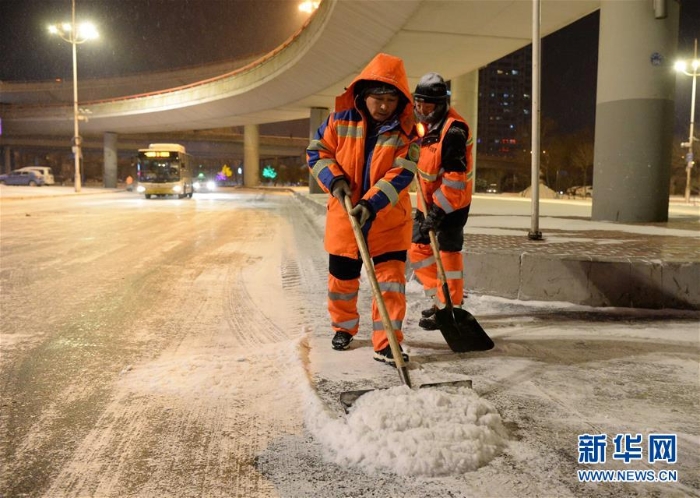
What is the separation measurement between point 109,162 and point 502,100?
140 metres

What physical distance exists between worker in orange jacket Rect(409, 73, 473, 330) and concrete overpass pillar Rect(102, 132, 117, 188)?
54051 millimetres

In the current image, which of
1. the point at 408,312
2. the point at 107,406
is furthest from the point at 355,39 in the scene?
the point at 107,406

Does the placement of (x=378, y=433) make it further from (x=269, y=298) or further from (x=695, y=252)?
(x=695, y=252)

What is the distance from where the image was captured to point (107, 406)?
3010 millimetres

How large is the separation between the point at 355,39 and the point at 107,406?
62.6ft

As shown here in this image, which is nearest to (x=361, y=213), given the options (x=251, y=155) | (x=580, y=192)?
(x=580, y=192)

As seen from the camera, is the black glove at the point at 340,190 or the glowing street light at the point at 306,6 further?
the glowing street light at the point at 306,6

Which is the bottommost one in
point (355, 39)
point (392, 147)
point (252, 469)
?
point (252, 469)

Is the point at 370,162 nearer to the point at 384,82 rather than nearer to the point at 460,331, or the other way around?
the point at 384,82

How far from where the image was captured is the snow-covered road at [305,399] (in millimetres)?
2297

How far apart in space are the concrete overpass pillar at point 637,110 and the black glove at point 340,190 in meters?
8.16

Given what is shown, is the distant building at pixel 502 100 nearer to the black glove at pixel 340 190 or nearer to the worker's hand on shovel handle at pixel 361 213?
the black glove at pixel 340 190

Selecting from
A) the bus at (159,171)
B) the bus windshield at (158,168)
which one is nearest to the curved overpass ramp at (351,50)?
the bus at (159,171)

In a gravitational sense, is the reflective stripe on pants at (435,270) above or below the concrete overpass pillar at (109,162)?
below
